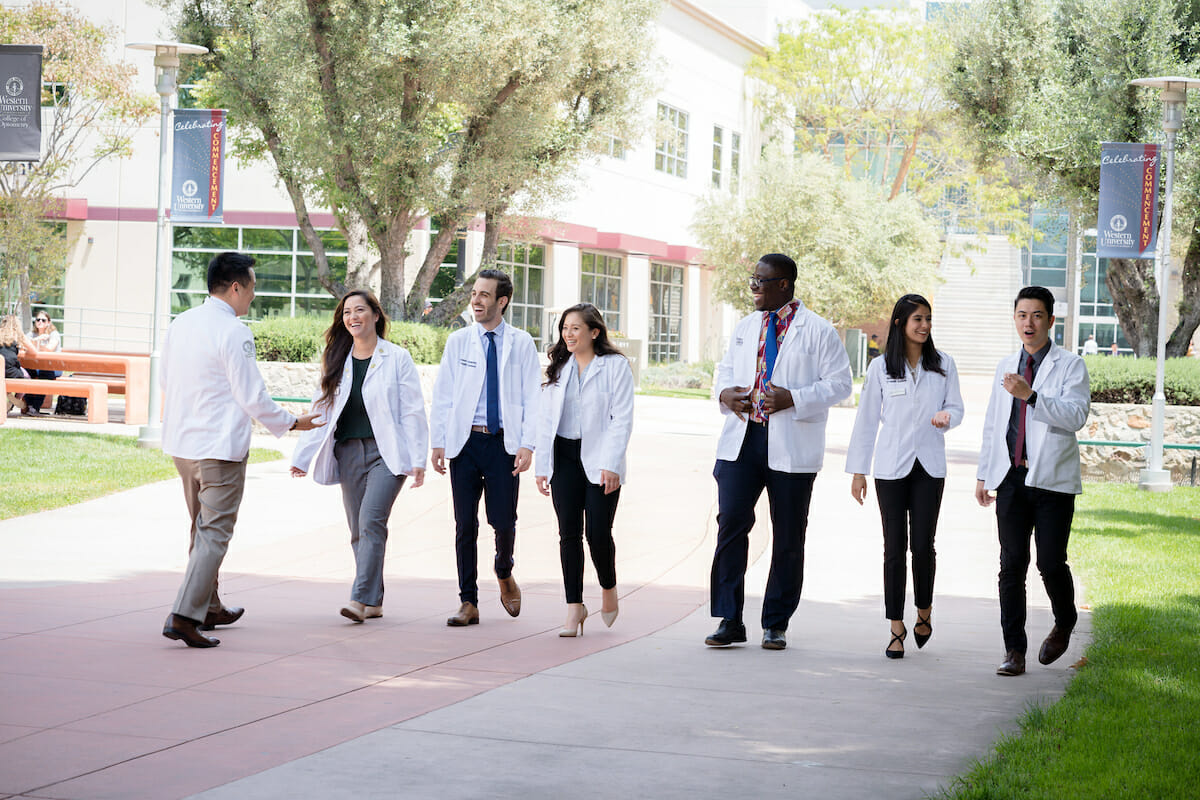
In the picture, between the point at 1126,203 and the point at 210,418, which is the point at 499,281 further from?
the point at 1126,203

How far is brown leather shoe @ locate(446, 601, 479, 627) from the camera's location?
7.48m

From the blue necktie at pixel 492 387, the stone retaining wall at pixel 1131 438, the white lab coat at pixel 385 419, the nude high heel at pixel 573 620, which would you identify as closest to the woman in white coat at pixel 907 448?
the nude high heel at pixel 573 620

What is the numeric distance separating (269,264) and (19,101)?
23.6 m

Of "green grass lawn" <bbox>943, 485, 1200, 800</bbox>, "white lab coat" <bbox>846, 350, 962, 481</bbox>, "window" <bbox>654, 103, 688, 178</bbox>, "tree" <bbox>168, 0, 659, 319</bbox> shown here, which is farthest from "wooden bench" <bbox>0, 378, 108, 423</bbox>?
"window" <bbox>654, 103, 688, 178</bbox>

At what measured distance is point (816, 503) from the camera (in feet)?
44.8

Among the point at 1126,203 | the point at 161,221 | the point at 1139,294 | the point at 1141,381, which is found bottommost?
the point at 1141,381

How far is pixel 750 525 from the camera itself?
707cm

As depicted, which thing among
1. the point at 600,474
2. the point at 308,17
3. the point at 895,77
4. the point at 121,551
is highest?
the point at 895,77

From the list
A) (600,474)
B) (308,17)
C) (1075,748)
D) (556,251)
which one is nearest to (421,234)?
(556,251)

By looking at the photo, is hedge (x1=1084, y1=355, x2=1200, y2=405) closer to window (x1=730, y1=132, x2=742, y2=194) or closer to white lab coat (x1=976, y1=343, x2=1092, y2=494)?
white lab coat (x1=976, y1=343, x2=1092, y2=494)

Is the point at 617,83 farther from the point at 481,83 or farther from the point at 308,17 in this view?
the point at 308,17

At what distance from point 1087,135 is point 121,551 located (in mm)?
13896

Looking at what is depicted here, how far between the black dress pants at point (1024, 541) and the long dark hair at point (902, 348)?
28.7 inches

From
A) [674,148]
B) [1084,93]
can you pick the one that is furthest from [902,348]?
[674,148]
